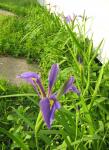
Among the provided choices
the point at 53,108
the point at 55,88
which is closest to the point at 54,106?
the point at 53,108

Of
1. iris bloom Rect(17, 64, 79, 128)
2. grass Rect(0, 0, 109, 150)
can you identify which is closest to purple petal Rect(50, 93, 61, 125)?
iris bloom Rect(17, 64, 79, 128)

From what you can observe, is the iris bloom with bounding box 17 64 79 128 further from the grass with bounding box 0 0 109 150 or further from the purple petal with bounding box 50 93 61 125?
the grass with bounding box 0 0 109 150

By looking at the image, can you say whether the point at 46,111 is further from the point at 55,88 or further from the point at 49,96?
the point at 55,88

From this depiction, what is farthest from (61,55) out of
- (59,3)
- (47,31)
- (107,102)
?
(59,3)

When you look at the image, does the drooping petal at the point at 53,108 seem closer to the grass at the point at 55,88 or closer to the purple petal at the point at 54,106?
the purple petal at the point at 54,106

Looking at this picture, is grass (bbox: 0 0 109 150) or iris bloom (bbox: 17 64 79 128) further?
grass (bbox: 0 0 109 150)

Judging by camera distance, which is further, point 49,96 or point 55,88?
point 55,88

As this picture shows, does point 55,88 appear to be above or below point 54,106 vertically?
below

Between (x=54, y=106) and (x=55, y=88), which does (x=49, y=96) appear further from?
(x=55, y=88)

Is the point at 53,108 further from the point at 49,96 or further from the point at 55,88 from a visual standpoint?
the point at 55,88

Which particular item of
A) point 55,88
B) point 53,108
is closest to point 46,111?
point 53,108
